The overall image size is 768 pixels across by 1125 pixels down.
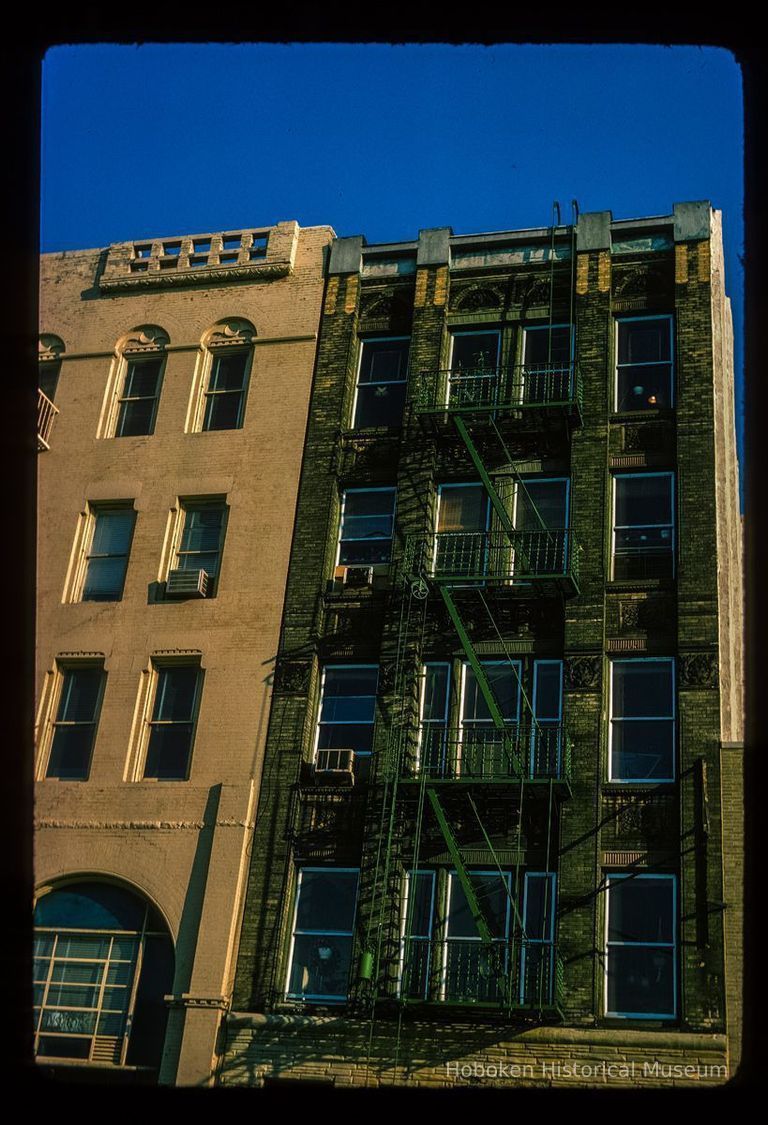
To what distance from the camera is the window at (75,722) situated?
25.1 meters

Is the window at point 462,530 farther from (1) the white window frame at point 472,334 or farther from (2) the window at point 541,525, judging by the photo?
(1) the white window frame at point 472,334

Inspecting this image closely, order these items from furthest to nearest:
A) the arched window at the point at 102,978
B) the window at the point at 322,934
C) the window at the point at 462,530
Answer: the window at the point at 462,530 < the arched window at the point at 102,978 < the window at the point at 322,934

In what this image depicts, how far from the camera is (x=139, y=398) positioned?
96.0 ft

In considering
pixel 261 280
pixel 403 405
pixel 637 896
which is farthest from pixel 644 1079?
pixel 261 280

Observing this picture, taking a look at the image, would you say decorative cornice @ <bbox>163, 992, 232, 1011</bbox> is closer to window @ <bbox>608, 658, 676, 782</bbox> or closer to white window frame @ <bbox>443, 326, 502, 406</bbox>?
window @ <bbox>608, 658, 676, 782</bbox>

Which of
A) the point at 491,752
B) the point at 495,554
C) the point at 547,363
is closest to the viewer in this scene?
the point at 491,752

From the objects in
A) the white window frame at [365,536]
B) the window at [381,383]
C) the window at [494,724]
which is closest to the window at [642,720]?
the window at [494,724]

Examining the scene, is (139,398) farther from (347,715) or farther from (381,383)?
(347,715)

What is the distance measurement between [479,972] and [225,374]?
14490 mm

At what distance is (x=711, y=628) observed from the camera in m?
23.0

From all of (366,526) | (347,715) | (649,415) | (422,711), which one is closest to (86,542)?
(366,526)

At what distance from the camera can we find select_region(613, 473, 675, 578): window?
24.2 meters

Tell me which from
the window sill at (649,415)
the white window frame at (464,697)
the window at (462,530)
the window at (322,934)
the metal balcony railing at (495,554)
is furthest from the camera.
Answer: the window sill at (649,415)

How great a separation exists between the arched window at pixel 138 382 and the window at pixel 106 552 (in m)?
2.02
